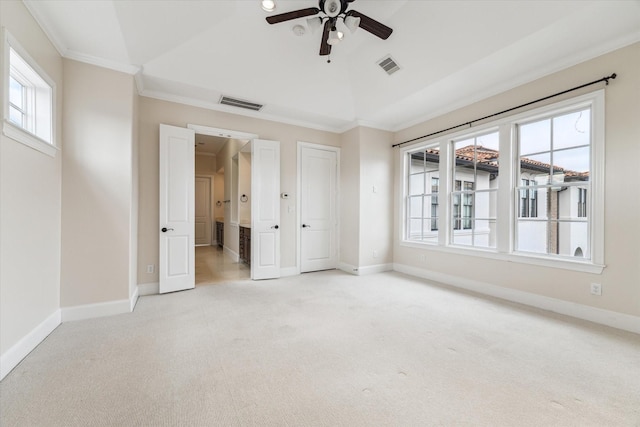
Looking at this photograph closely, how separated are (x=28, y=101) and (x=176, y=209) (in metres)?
1.81

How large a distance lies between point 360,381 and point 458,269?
301 cm

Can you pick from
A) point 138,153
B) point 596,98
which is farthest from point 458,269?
point 138,153

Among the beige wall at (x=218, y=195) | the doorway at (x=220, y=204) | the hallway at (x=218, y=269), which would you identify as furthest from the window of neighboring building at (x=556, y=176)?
the beige wall at (x=218, y=195)

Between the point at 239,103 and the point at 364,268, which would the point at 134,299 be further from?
the point at 364,268

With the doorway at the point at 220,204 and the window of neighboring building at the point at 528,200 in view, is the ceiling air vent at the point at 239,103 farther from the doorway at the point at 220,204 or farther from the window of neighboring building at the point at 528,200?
the window of neighboring building at the point at 528,200

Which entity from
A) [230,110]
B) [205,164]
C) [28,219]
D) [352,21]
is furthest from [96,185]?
[205,164]

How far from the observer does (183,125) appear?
4.09 m

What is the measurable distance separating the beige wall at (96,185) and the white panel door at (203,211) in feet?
19.9

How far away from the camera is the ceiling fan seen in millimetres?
2580

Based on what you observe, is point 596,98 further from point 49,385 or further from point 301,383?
point 49,385

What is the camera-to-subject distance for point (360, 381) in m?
1.89

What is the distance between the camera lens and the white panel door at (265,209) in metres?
4.56

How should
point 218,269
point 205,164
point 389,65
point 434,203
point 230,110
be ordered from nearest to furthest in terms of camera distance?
point 389,65, point 230,110, point 434,203, point 218,269, point 205,164

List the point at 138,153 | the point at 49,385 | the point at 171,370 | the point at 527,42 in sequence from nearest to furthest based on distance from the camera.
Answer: the point at 49,385
the point at 171,370
the point at 527,42
the point at 138,153
